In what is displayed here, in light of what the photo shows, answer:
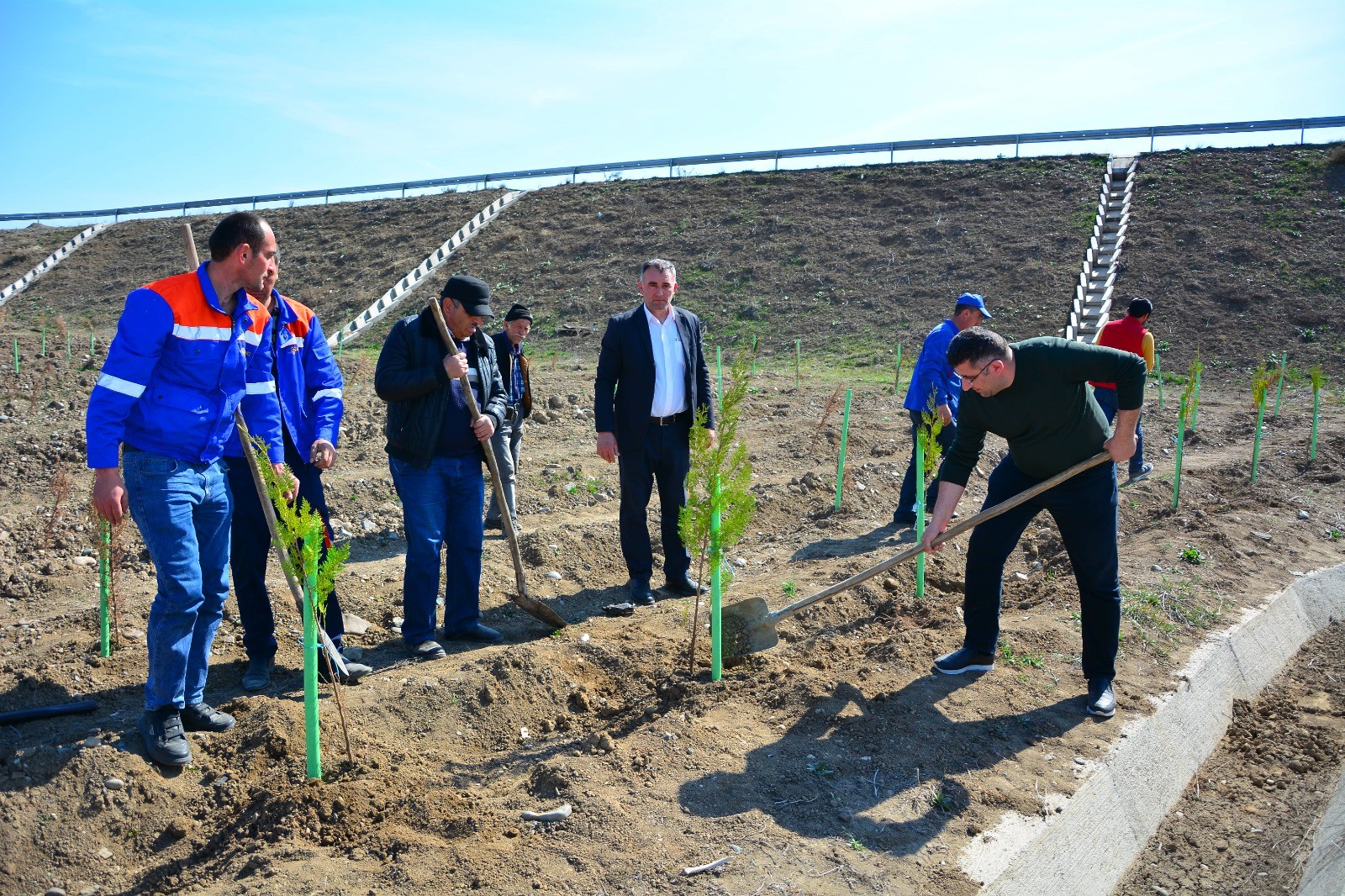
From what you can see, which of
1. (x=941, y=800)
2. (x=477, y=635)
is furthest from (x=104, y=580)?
(x=941, y=800)

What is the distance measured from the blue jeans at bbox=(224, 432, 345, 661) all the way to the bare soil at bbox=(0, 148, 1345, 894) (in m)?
0.28

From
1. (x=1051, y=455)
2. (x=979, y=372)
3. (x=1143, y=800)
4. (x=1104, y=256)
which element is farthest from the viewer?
(x=1104, y=256)

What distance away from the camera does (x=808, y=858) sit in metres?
3.18

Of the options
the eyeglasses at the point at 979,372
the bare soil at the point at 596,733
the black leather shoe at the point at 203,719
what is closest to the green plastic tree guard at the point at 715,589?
the bare soil at the point at 596,733

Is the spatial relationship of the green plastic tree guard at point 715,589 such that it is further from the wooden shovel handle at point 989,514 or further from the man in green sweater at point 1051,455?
the man in green sweater at point 1051,455

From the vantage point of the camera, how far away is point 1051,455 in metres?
4.33

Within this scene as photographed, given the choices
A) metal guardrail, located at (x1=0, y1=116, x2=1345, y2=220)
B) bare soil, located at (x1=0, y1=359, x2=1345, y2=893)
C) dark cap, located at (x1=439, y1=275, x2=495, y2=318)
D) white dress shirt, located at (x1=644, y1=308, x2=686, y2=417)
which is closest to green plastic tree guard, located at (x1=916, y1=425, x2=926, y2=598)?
bare soil, located at (x1=0, y1=359, x2=1345, y2=893)

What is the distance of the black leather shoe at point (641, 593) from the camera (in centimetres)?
586

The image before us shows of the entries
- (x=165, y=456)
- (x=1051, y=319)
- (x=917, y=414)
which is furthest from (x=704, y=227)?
(x=165, y=456)

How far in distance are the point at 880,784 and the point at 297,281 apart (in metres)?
26.0

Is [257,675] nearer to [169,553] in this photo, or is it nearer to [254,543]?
[254,543]

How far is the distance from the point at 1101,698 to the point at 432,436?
11.4 ft

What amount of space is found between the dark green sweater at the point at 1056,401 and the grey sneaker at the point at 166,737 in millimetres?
3624

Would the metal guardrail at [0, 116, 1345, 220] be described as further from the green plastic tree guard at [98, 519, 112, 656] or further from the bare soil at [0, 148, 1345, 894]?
the green plastic tree guard at [98, 519, 112, 656]
